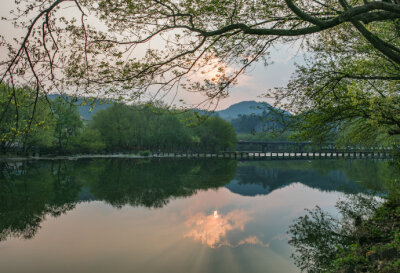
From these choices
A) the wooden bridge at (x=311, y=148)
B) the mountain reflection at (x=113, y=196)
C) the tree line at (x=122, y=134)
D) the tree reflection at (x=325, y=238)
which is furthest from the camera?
the tree line at (x=122, y=134)

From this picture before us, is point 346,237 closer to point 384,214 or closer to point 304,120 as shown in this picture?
point 384,214

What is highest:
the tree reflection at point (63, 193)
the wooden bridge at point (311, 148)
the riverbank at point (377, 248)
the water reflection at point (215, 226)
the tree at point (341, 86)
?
the tree at point (341, 86)

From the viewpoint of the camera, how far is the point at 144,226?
15883 mm

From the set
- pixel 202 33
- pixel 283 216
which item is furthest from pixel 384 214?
pixel 202 33

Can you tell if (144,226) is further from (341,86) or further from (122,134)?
(122,134)

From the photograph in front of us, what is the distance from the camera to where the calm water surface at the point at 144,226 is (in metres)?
10.9

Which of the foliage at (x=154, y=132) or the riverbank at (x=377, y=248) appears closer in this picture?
the riverbank at (x=377, y=248)

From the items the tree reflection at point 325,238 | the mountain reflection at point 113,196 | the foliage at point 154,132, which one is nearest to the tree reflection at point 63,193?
the mountain reflection at point 113,196

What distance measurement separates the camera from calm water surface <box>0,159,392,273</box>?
35.9 feet

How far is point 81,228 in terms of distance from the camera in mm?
15289

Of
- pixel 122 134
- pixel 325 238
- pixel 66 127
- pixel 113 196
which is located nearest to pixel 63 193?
pixel 113 196

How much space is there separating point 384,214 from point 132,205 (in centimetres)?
1514

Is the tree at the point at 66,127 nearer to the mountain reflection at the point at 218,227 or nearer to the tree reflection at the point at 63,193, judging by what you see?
the tree reflection at the point at 63,193

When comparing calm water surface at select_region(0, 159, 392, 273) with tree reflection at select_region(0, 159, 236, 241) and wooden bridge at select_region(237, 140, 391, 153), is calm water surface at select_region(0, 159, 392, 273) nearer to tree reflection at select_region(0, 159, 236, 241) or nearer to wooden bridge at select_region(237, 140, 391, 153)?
tree reflection at select_region(0, 159, 236, 241)
